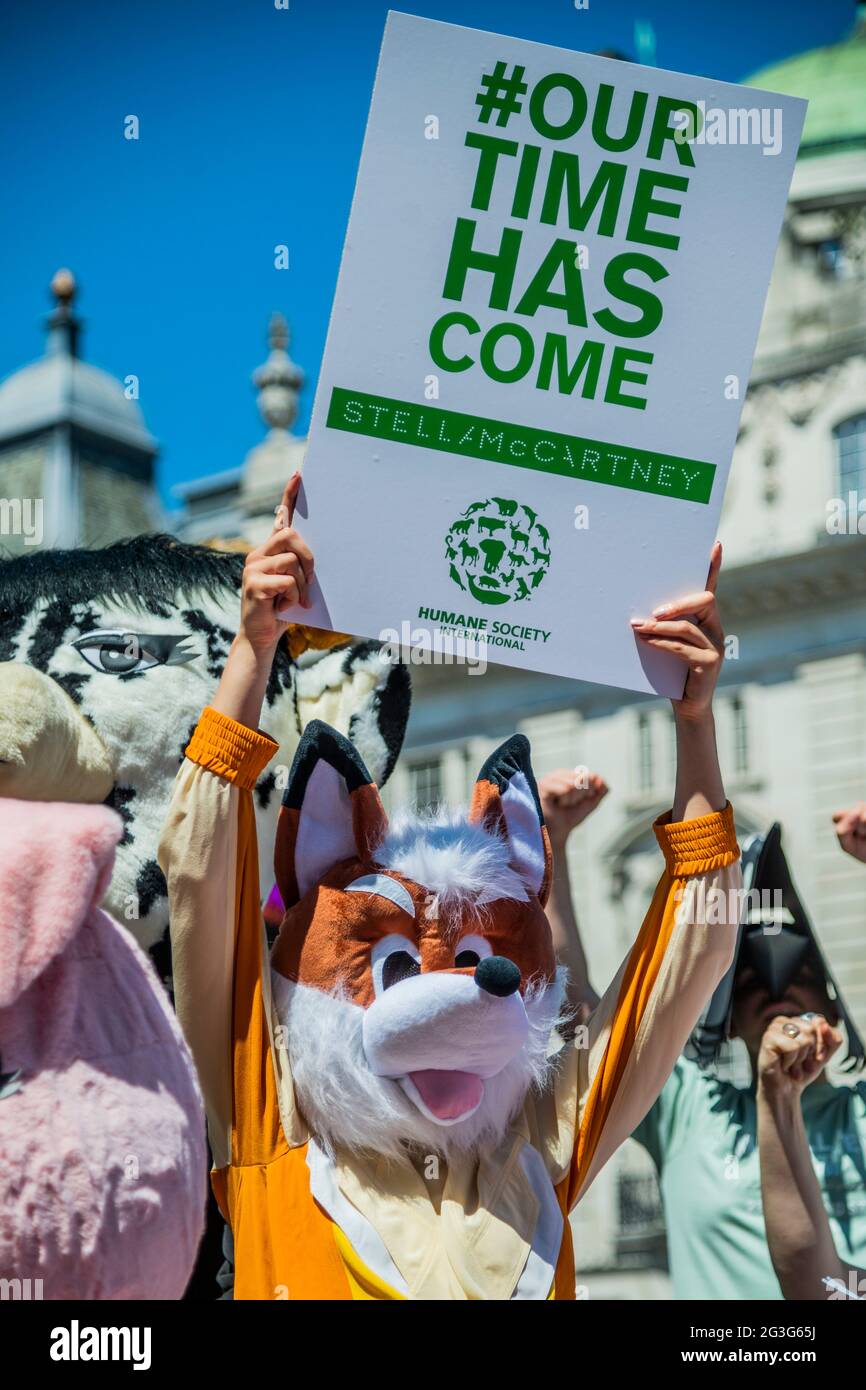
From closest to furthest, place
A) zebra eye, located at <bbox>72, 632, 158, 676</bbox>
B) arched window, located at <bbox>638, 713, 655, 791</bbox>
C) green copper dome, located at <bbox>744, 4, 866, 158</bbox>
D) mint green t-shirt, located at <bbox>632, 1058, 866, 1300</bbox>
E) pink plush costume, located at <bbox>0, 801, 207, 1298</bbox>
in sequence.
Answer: pink plush costume, located at <bbox>0, 801, 207, 1298</bbox> → zebra eye, located at <bbox>72, 632, 158, 676</bbox> → mint green t-shirt, located at <bbox>632, 1058, 866, 1300</bbox> → arched window, located at <bbox>638, 713, 655, 791</bbox> → green copper dome, located at <bbox>744, 4, 866, 158</bbox>

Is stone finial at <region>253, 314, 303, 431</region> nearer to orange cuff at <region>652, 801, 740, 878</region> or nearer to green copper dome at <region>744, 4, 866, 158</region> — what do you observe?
green copper dome at <region>744, 4, 866, 158</region>

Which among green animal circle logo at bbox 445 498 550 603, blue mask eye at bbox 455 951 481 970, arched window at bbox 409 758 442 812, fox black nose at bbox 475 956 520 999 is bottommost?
fox black nose at bbox 475 956 520 999

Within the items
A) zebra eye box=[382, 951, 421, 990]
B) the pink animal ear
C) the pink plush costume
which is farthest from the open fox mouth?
the pink animal ear

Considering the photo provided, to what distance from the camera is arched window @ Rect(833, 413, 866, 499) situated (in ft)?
56.2

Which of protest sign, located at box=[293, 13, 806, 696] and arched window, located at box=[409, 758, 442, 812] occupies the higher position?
arched window, located at box=[409, 758, 442, 812]

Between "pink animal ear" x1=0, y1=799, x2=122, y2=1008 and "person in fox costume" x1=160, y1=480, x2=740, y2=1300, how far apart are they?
334 millimetres

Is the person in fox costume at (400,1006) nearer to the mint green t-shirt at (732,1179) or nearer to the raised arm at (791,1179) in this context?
the raised arm at (791,1179)

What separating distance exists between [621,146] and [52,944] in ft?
4.71

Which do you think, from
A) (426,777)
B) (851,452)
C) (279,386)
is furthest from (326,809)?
(279,386)

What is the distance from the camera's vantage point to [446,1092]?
269 centimetres

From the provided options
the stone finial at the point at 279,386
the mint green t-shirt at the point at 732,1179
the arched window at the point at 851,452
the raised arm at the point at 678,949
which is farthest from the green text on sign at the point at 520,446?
the stone finial at the point at 279,386

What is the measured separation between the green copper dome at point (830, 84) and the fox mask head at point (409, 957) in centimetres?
1701

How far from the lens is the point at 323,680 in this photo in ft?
11.4
